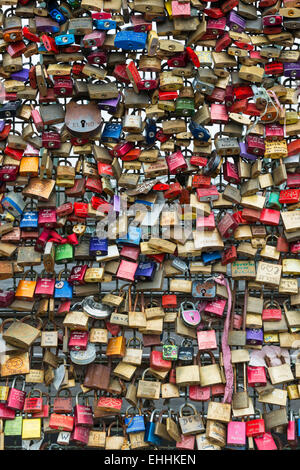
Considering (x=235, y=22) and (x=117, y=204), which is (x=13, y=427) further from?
(x=235, y=22)

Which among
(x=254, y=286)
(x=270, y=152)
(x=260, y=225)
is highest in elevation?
(x=270, y=152)

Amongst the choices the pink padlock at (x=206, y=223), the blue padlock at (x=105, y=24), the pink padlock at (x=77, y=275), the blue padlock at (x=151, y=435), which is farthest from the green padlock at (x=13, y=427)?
the blue padlock at (x=105, y=24)

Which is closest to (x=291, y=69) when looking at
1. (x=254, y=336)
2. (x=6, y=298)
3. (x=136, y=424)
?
(x=254, y=336)

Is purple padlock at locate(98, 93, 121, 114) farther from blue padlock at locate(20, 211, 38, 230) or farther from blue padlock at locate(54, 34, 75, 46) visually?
blue padlock at locate(20, 211, 38, 230)

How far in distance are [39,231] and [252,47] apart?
1.58 m

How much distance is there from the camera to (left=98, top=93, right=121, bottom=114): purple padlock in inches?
139

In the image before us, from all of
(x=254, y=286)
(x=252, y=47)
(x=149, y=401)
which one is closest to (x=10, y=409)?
Result: (x=149, y=401)

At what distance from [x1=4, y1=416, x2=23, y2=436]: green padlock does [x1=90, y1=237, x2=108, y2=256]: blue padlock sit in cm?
102

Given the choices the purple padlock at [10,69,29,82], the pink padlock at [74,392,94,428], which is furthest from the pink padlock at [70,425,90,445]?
the purple padlock at [10,69,29,82]

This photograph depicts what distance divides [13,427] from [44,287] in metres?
0.80

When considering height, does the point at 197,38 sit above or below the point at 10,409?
above

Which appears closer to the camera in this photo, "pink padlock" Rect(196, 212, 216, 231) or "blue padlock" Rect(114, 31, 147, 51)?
"blue padlock" Rect(114, 31, 147, 51)

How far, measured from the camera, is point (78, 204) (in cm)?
356
